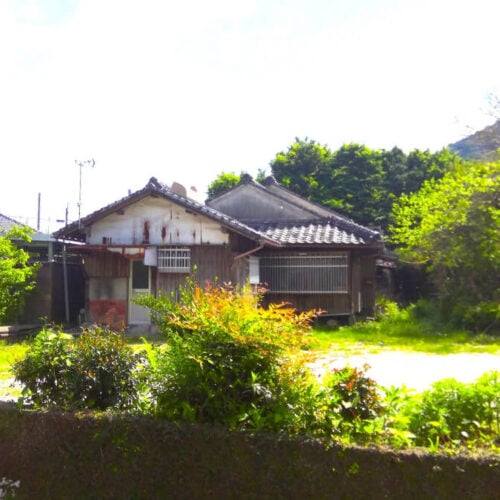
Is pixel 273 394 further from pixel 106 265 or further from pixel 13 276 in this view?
pixel 13 276

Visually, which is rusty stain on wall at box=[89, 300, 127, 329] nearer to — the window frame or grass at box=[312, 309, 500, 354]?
the window frame

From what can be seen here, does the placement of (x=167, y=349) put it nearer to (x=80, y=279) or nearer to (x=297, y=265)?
(x=297, y=265)

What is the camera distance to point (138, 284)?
1339 centimetres

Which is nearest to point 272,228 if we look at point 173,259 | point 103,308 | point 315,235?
point 315,235

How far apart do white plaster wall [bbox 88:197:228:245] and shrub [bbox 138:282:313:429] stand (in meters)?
9.23

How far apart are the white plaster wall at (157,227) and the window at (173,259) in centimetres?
20

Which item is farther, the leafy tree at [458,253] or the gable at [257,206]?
the gable at [257,206]

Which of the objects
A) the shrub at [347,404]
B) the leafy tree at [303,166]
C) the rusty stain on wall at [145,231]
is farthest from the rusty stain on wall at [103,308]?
the leafy tree at [303,166]

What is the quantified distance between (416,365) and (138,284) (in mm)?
8043

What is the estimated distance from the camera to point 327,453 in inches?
111

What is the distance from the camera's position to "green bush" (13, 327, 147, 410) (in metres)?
3.63

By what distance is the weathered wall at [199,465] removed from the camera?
267 centimetres

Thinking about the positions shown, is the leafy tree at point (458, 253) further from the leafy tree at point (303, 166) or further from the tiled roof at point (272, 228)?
the leafy tree at point (303, 166)

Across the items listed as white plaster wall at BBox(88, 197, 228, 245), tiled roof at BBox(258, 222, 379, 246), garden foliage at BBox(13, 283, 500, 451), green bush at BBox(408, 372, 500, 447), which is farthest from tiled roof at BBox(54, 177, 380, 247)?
green bush at BBox(408, 372, 500, 447)
